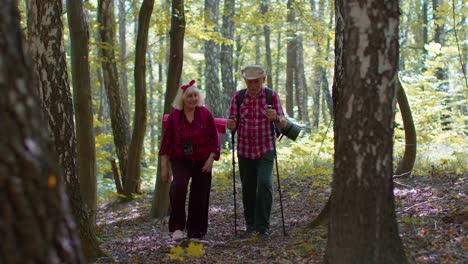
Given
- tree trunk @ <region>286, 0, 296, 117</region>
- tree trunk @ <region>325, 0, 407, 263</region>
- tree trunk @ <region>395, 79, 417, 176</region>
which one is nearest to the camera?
tree trunk @ <region>325, 0, 407, 263</region>

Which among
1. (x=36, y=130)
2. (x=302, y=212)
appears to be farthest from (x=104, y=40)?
(x=36, y=130)

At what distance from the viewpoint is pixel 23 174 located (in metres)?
1.87

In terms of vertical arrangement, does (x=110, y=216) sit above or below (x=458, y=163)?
below

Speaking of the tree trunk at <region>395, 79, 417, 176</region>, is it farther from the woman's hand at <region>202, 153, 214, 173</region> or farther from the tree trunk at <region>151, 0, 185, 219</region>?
the tree trunk at <region>151, 0, 185, 219</region>

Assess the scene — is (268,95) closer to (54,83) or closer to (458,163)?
(54,83)

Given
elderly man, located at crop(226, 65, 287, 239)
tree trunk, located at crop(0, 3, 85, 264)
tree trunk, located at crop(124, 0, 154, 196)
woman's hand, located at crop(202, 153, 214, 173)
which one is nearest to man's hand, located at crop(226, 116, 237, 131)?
elderly man, located at crop(226, 65, 287, 239)

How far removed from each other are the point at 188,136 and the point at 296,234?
5.75 ft

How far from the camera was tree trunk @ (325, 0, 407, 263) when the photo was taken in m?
3.75

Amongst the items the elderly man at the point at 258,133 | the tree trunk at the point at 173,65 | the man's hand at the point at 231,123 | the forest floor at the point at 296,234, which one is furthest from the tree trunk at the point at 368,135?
the tree trunk at the point at 173,65

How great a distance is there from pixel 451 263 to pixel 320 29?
30.4 feet

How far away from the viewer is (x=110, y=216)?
Result: 30.6 feet

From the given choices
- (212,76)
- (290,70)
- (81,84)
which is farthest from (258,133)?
(290,70)

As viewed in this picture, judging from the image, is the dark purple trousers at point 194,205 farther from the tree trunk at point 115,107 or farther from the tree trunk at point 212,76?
the tree trunk at point 212,76

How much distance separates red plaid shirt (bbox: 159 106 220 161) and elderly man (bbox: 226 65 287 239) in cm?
41
